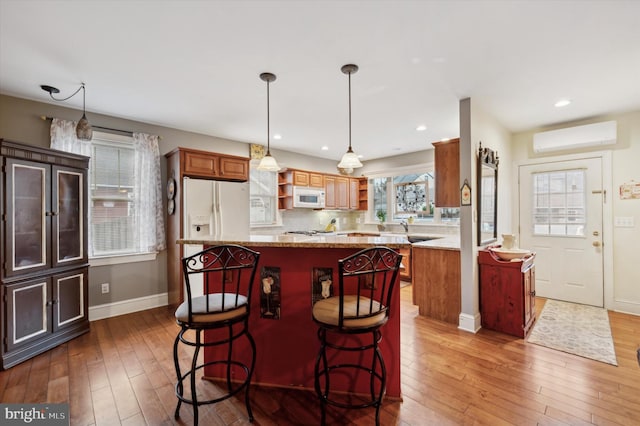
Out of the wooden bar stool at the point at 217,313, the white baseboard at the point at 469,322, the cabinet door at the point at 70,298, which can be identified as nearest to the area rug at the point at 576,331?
the white baseboard at the point at 469,322

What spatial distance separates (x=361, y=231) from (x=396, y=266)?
493cm

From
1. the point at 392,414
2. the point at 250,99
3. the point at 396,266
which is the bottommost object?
the point at 392,414

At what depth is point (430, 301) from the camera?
3531 millimetres

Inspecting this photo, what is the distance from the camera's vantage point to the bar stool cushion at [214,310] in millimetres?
1666

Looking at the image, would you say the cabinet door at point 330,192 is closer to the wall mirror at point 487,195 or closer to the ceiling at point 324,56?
the ceiling at point 324,56

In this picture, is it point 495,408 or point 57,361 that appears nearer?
point 495,408

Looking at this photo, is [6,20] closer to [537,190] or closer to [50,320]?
[50,320]

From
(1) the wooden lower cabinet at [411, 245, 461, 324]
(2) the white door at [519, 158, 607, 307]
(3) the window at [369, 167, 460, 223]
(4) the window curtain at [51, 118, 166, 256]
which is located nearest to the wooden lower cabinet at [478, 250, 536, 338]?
(1) the wooden lower cabinet at [411, 245, 461, 324]

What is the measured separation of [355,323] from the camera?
163cm

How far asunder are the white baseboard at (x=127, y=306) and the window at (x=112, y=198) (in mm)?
657

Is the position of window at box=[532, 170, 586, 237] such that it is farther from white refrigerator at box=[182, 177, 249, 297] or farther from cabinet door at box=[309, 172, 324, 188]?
white refrigerator at box=[182, 177, 249, 297]

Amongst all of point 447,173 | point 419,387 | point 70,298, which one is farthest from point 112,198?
point 447,173

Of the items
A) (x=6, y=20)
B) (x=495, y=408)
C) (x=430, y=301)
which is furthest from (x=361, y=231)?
(x=6, y=20)

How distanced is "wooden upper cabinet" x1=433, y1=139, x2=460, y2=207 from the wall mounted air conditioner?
56.8 inches
